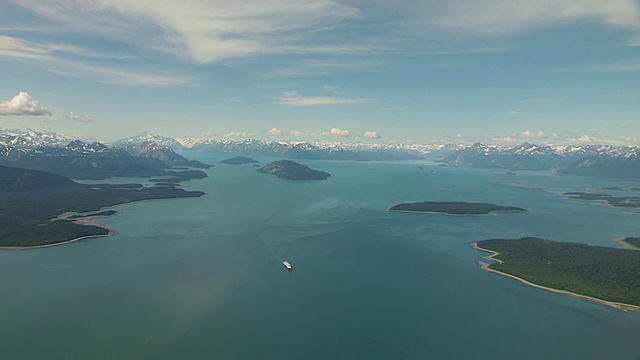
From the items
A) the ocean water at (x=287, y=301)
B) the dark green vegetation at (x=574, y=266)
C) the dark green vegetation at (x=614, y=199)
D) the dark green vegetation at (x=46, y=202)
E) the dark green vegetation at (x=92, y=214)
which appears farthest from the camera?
the dark green vegetation at (x=614, y=199)

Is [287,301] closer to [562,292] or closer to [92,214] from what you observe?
[562,292]

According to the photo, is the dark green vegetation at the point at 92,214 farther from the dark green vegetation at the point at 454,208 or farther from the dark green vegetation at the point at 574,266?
the dark green vegetation at the point at 574,266

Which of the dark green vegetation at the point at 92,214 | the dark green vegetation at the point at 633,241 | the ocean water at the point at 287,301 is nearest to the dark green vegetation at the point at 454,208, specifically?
the ocean water at the point at 287,301

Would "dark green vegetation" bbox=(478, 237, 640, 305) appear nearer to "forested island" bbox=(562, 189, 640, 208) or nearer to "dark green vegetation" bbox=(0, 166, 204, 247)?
"dark green vegetation" bbox=(0, 166, 204, 247)

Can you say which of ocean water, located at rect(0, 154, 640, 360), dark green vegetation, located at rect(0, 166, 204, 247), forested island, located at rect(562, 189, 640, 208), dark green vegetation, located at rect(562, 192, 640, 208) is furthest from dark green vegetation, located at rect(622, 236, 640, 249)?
dark green vegetation, located at rect(0, 166, 204, 247)

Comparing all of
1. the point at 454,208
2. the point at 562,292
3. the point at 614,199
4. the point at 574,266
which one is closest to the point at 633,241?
the point at 574,266

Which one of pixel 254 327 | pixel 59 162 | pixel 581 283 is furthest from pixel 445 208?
pixel 59 162

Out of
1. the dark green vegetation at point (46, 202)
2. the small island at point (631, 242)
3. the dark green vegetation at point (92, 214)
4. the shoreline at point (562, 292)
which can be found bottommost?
the shoreline at point (562, 292)

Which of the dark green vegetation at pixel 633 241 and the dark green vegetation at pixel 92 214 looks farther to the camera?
the dark green vegetation at pixel 92 214
